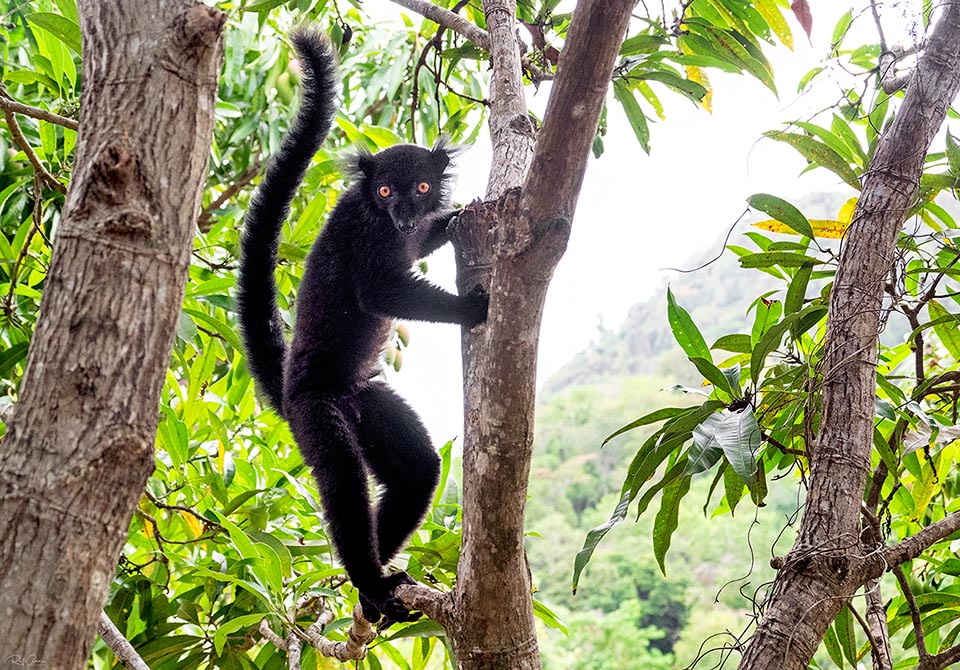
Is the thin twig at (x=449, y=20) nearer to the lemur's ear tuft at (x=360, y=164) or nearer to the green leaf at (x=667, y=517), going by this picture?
the lemur's ear tuft at (x=360, y=164)

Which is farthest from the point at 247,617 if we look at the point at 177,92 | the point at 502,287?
the point at 177,92

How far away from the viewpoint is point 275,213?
8.52 ft

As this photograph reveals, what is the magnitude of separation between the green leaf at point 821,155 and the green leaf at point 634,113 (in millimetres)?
802

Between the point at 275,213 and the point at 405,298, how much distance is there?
0.50 m

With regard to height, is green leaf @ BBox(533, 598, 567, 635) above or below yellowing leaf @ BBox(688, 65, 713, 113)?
below

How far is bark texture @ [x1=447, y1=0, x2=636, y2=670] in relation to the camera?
1363mm

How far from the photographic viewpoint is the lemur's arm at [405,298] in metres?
2.29

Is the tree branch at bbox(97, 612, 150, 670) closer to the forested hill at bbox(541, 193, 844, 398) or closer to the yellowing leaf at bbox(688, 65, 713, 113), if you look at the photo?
the yellowing leaf at bbox(688, 65, 713, 113)

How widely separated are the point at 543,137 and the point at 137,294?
0.71 metres

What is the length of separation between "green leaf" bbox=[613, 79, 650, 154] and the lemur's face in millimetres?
649

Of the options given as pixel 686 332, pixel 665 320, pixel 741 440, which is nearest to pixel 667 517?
pixel 741 440

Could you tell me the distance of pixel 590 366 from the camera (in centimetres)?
3522

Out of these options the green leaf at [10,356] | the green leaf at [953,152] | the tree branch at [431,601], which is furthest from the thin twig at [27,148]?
the green leaf at [953,152]

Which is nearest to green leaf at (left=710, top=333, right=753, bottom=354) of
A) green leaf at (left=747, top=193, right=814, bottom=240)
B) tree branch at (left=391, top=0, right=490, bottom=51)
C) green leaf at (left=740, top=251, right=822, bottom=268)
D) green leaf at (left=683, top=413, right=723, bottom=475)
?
green leaf at (left=740, top=251, right=822, bottom=268)
